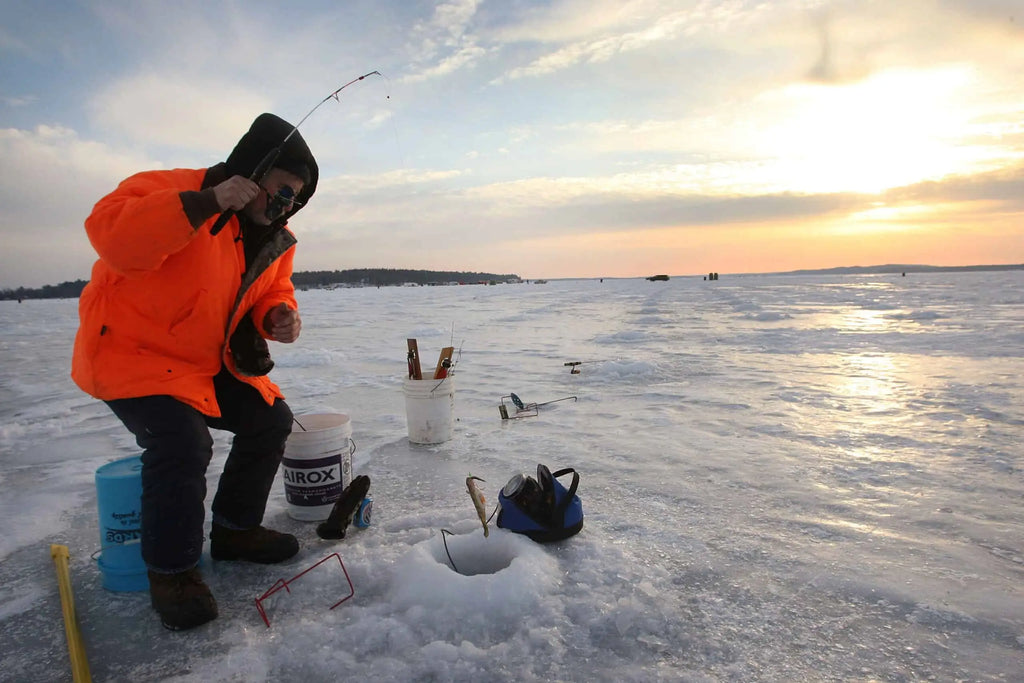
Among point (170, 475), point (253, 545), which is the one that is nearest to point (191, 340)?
→ point (170, 475)

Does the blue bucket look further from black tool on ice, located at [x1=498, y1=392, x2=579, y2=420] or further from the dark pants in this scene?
black tool on ice, located at [x1=498, y1=392, x2=579, y2=420]

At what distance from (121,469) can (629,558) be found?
1.84 metres

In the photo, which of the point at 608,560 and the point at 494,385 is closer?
the point at 608,560

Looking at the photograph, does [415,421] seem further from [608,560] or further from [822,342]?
[822,342]

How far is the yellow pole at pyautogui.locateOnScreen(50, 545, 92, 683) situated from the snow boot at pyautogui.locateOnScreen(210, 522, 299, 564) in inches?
18.0

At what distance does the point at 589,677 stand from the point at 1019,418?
398cm

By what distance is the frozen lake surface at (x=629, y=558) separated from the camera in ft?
5.00

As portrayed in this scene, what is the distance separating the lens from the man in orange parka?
65.6 inches

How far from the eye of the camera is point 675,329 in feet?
36.1

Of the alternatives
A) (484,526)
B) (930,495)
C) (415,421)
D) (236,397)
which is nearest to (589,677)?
(484,526)

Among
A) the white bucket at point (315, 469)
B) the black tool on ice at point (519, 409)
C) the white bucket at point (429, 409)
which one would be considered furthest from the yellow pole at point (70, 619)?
the black tool on ice at point (519, 409)

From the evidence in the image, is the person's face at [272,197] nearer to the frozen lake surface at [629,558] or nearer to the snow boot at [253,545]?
the snow boot at [253,545]

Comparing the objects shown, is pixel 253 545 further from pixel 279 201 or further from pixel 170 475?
pixel 279 201

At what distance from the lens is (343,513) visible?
88.2 inches
